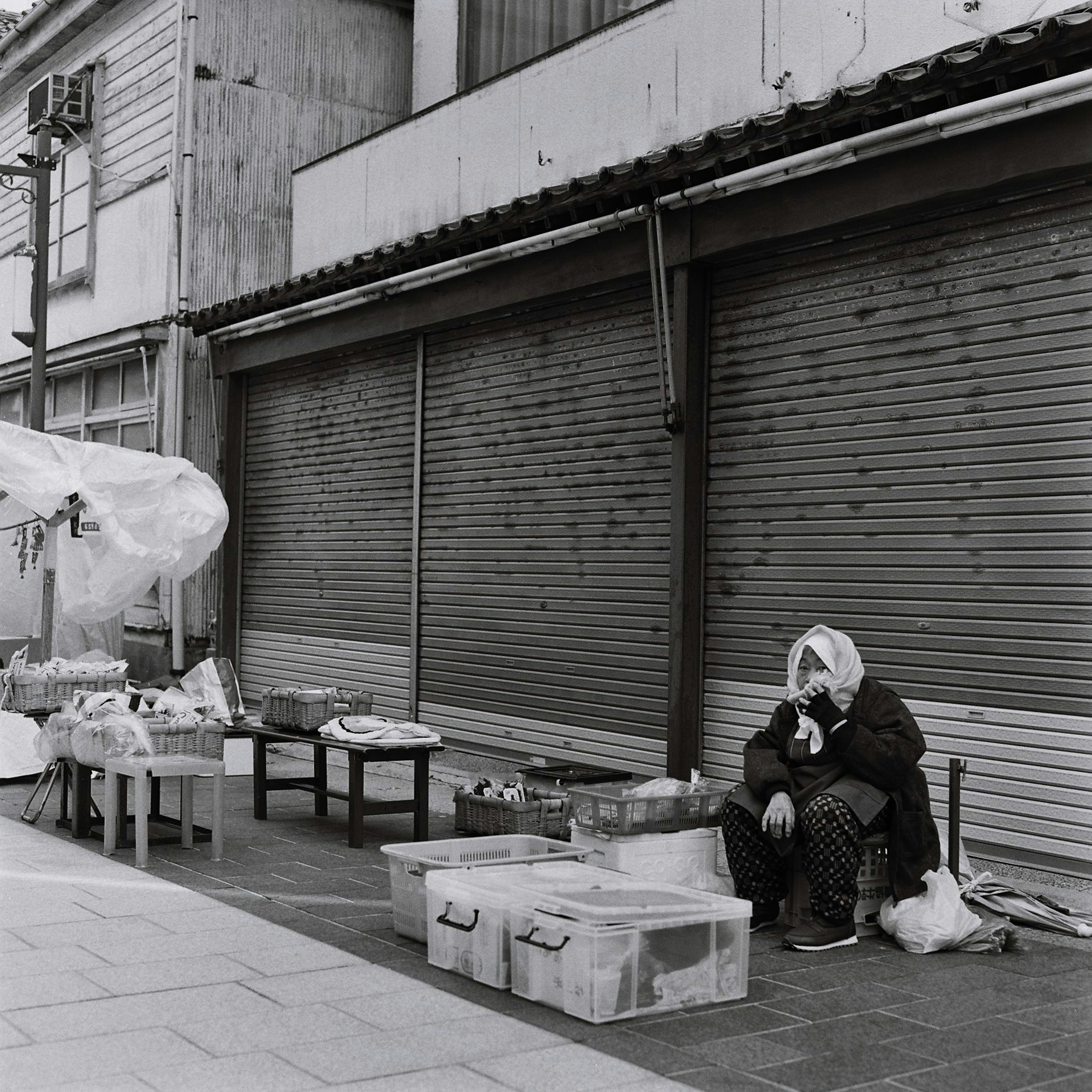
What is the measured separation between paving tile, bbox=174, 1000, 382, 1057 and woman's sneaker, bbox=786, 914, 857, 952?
7.17 ft

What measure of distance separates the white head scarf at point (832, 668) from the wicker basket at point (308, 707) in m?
3.80

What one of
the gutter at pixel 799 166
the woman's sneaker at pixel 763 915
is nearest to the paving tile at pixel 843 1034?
the woman's sneaker at pixel 763 915

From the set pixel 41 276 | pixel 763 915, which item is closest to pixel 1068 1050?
pixel 763 915

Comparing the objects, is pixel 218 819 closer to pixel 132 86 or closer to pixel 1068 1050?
pixel 1068 1050

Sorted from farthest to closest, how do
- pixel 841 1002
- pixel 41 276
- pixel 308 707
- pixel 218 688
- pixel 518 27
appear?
pixel 41 276 < pixel 518 27 < pixel 218 688 < pixel 308 707 < pixel 841 1002

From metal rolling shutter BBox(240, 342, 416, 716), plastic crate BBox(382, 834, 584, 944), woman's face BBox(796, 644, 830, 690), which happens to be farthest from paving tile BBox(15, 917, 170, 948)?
metal rolling shutter BBox(240, 342, 416, 716)

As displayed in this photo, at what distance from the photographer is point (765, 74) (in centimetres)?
945

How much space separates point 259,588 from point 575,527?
206 inches

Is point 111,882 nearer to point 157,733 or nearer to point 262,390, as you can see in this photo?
point 157,733

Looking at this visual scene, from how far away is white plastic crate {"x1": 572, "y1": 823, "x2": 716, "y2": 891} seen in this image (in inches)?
277

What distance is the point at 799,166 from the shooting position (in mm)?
8344

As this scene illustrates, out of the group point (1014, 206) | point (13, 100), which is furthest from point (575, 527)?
point (13, 100)

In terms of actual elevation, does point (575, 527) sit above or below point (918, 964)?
above

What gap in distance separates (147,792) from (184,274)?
27.4ft
